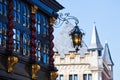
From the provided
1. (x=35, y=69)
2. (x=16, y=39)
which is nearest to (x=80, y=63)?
(x=35, y=69)

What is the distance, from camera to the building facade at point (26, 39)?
28870 millimetres

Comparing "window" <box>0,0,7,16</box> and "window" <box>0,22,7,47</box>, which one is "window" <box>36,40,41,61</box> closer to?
"window" <box>0,22,7,47</box>

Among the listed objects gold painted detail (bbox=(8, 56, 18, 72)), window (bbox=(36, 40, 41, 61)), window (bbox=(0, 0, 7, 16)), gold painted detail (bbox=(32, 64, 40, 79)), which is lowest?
gold painted detail (bbox=(32, 64, 40, 79))

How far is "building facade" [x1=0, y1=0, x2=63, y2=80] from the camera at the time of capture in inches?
1137

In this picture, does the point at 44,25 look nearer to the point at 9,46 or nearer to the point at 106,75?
the point at 9,46

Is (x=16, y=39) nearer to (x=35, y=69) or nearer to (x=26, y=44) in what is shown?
(x=26, y=44)

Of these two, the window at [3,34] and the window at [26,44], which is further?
the window at [26,44]

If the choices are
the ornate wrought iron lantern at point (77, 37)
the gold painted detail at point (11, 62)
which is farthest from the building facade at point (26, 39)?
the ornate wrought iron lantern at point (77, 37)

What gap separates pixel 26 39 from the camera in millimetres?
32062

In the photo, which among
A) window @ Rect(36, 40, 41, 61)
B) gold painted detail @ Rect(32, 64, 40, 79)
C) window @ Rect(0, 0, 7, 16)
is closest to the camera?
window @ Rect(0, 0, 7, 16)

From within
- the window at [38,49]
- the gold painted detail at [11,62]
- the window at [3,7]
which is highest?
the window at [3,7]

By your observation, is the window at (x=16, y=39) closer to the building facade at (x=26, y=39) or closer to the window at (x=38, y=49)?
the building facade at (x=26, y=39)

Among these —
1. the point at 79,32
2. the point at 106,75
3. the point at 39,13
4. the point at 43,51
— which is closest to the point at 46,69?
the point at 43,51

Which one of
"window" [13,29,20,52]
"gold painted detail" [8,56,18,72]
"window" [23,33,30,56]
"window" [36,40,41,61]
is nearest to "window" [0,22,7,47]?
"gold painted detail" [8,56,18,72]
